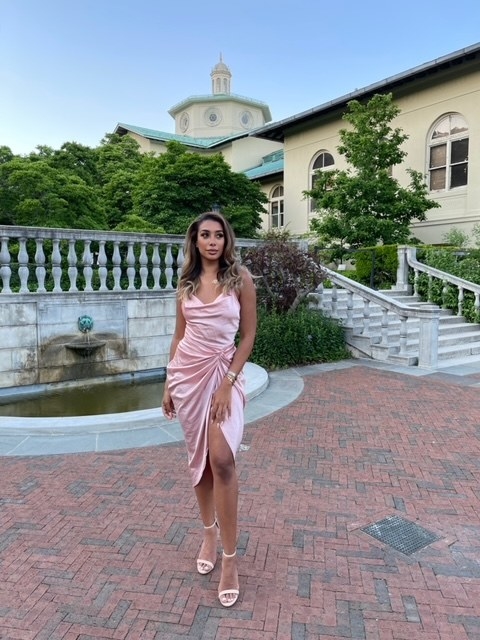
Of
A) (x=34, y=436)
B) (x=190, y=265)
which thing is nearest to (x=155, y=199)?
(x=34, y=436)

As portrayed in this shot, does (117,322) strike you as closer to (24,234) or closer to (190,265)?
(24,234)

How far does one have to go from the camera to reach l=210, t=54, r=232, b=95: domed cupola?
51.8 m

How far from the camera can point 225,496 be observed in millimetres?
2439

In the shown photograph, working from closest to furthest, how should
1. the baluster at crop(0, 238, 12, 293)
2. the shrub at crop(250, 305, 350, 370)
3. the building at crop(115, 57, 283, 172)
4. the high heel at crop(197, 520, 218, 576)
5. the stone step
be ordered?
1. the high heel at crop(197, 520, 218, 576)
2. the baluster at crop(0, 238, 12, 293)
3. the shrub at crop(250, 305, 350, 370)
4. the stone step
5. the building at crop(115, 57, 283, 172)

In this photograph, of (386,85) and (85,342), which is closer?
(85,342)

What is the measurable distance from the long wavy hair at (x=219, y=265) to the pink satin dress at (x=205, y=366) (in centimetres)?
6

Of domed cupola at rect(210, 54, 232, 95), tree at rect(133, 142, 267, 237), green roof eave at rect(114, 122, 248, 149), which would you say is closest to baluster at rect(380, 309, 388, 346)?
tree at rect(133, 142, 267, 237)

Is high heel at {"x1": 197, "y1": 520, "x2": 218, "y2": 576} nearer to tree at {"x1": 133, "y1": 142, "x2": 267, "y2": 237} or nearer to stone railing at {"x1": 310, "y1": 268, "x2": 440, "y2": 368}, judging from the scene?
stone railing at {"x1": 310, "y1": 268, "x2": 440, "y2": 368}

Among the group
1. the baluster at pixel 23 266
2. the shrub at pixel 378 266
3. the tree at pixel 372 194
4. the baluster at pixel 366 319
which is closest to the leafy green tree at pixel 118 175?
the tree at pixel 372 194

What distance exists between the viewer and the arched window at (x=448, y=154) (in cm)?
1603

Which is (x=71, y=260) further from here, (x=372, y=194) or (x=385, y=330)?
(x=372, y=194)

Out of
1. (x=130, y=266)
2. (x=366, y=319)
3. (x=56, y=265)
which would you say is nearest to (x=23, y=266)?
(x=56, y=265)

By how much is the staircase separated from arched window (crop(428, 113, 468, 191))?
24.8 ft

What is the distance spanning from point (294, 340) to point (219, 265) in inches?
236
